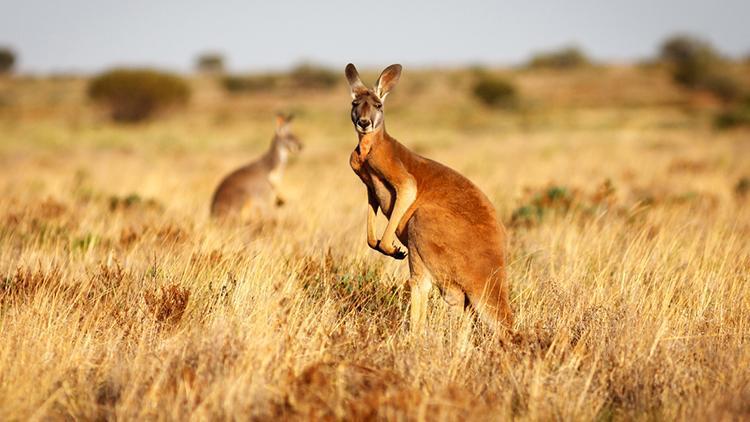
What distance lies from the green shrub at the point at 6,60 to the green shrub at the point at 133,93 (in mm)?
66647

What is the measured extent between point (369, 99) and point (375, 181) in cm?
56

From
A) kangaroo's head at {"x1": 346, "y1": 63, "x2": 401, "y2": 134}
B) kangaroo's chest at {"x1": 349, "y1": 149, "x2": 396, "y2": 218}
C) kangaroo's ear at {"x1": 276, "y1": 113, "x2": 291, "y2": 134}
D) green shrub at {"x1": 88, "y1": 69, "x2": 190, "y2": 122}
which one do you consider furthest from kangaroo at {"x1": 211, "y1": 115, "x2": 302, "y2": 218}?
green shrub at {"x1": 88, "y1": 69, "x2": 190, "y2": 122}

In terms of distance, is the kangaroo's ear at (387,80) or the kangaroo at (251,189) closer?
the kangaroo's ear at (387,80)

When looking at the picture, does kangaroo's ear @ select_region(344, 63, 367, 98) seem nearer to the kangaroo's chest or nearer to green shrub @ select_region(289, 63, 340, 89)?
the kangaroo's chest

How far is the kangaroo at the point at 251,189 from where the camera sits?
8.73m

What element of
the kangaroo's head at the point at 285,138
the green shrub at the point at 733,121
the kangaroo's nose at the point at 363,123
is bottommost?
the green shrub at the point at 733,121

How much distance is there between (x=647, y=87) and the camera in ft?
201

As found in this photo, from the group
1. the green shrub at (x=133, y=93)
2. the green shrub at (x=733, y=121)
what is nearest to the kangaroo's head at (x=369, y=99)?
the green shrub at (x=733, y=121)

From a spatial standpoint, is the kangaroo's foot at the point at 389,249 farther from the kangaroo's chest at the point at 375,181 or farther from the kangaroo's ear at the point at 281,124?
the kangaroo's ear at the point at 281,124

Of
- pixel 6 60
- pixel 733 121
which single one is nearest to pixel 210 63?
pixel 6 60

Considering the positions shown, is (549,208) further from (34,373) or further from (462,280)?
(34,373)

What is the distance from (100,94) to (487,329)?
4971 centimetres

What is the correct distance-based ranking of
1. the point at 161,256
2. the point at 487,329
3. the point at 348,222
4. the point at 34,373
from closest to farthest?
the point at 34,373, the point at 487,329, the point at 161,256, the point at 348,222

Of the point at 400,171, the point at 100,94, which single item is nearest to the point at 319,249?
the point at 400,171
